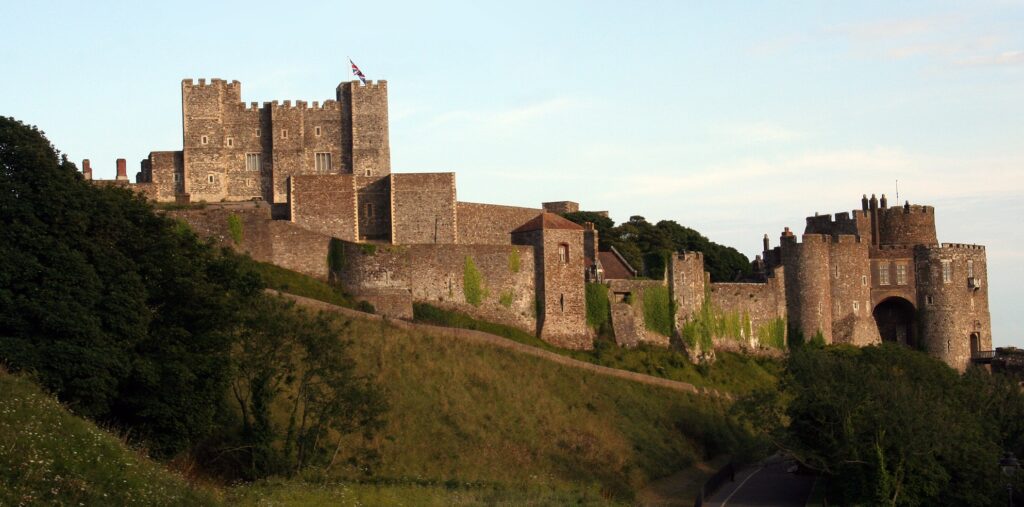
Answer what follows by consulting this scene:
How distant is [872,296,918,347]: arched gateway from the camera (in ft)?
220

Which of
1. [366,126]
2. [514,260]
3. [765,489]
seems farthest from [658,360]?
[366,126]

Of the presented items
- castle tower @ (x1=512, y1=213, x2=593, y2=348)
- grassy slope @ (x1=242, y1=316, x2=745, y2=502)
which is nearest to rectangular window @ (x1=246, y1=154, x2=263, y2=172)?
castle tower @ (x1=512, y1=213, x2=593, y2=348)

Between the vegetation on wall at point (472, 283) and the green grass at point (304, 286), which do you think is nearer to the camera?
the green grass at point (304, 286)

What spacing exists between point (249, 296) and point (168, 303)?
2.68 metres

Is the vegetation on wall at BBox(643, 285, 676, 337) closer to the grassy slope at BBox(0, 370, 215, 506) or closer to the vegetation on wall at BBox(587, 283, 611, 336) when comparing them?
the vegetation on wall at BBox(587, 283, 611, 336)

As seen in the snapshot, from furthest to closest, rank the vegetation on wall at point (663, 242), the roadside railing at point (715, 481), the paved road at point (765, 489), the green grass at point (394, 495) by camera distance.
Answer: the vegetation on wall at point (663, 242), the paved road at point (765, 489), the roadside railing at point (715, 481), the green grass at point (394, 495)

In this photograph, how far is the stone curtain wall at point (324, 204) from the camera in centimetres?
5528

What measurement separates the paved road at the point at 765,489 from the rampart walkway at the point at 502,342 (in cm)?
508

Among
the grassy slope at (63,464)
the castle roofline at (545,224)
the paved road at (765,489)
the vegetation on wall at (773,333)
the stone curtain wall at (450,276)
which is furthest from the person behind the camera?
the vegetation on wall at (773,333)

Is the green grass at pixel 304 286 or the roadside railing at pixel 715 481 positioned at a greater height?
the green grass at pixel 304 286

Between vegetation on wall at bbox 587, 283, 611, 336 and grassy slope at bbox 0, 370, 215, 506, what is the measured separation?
2876cm

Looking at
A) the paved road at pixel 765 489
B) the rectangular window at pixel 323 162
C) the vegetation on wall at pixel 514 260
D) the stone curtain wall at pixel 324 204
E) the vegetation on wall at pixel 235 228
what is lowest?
the paved road at pixel 765 489

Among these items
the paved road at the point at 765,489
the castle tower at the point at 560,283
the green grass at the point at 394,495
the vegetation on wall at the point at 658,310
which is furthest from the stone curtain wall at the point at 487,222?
the green grass at the point at 394,495

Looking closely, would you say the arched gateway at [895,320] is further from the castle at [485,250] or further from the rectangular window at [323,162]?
the rectangular window at [323,162]
